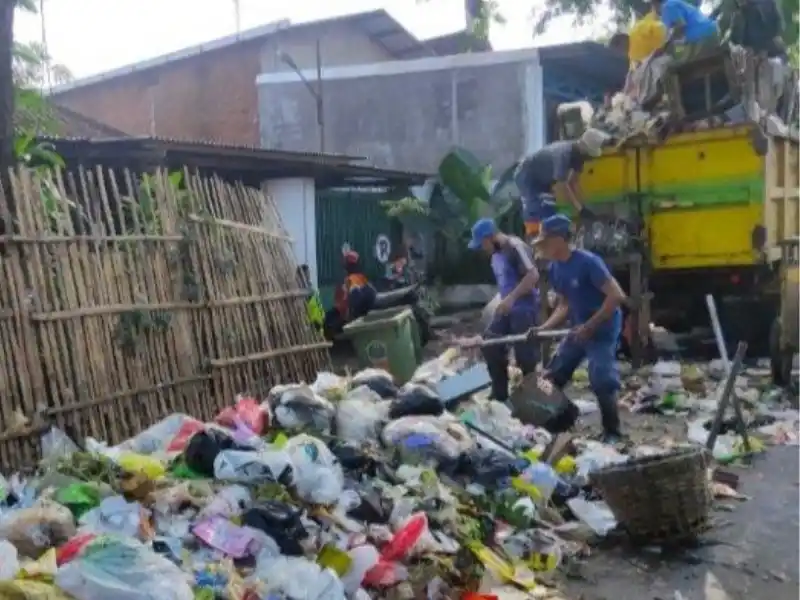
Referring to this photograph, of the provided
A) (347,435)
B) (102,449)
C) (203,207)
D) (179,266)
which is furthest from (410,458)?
(203,207)

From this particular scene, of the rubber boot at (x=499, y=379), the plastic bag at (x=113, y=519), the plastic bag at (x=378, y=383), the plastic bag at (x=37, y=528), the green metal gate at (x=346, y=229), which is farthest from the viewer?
the green metal gate at (x=346, y=229)

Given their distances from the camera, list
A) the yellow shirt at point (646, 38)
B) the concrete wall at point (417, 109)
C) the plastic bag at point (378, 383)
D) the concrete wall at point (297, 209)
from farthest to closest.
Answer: the concrete wall at point (417, 109), the concrete wall at point (297, 209), the yellow shirt at point (646, 38), the plastic bag at point (378, 383)

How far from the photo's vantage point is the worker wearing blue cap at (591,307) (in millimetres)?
6281

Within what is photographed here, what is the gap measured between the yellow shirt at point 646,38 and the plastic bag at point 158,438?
20.5 ft

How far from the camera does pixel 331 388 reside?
605 centimetres

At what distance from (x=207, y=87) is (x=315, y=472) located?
16386 millimetres

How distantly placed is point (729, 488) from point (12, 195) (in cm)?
442

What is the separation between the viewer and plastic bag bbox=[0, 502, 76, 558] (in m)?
3.71

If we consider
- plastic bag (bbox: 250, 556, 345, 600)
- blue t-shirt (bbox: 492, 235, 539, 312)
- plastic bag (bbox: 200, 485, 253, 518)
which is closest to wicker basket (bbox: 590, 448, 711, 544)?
plastic bag (bbox: 250, 556, 345, 600)

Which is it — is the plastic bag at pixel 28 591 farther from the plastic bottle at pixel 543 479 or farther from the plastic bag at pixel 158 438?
the plastic bottle at pixel 543 479

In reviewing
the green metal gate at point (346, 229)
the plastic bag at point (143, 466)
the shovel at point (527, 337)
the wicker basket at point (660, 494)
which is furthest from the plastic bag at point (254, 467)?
the green metal gate at point (346, 229)

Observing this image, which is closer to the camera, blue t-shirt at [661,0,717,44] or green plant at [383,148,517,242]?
blue t-shirt at [661,0,717,44]

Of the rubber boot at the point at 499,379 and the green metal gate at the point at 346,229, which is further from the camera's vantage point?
the green metal gate at the point at 346,229

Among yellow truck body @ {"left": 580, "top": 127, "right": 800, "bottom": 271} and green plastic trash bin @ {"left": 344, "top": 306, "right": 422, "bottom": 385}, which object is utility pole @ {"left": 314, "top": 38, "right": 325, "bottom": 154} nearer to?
yellow truck body @ {"left": 580, "top": 127, "right": 800, "bottom": 271}
